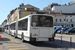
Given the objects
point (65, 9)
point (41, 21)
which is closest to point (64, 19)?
point (65, 9)

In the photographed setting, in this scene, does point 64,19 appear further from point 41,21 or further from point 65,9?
point 41,21

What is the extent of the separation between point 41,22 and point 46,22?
53 centimetres

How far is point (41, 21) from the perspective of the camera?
12219 millimetres

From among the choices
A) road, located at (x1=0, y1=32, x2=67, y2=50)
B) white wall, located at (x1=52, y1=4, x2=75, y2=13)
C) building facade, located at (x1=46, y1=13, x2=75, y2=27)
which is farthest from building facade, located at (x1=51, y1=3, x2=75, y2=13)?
road, located at (x1=0, y1=32, x2=67, y2=50)

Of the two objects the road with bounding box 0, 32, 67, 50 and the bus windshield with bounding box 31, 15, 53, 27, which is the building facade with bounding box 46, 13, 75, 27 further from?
the bus windshield with bounding box 31, 15, 53, 27

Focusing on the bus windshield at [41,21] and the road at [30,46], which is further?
the bus windshield at [41,21]

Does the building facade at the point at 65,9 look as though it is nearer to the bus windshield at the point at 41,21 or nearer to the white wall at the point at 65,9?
the white wall at the point at 65,9

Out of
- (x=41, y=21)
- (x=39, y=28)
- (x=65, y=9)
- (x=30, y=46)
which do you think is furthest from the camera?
(x=65, y=9)

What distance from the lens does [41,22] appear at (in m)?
12.2

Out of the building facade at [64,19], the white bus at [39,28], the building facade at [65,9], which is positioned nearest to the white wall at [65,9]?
the building facade at [65,9]

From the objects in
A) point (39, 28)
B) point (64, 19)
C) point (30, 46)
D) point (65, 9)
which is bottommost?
point (30, 46)

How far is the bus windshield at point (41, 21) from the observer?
39.4 feet

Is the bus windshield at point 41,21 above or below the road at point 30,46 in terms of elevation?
above

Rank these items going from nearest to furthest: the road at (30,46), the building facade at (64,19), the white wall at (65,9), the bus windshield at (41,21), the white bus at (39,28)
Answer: the road at (30,46) < the white bus at (39,28) < the bus windshield at (41,21) < the building facade at (64,19) < the white wall at (65,9)
